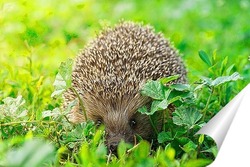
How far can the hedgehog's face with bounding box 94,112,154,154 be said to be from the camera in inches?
121

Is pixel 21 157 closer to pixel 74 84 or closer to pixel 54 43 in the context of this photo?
pixel 74 84

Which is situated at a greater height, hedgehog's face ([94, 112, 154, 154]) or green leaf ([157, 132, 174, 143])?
hedgehog's face ([94, 112, 154, 154])

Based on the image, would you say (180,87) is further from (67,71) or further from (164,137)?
(67,71)

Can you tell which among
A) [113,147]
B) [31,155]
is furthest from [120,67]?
[31,155]

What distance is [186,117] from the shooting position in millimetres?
2674

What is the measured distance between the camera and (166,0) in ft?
22.4

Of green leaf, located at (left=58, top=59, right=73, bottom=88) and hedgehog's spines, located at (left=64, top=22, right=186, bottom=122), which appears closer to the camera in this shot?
green leaf, located at (left=58, top=59, right=73, bottom=88)

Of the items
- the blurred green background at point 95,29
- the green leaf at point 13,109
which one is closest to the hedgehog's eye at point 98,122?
the blurred green background at point 95,29

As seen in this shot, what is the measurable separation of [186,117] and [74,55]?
1633 mm

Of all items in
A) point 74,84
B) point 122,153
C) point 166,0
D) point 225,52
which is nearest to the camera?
point 122,153

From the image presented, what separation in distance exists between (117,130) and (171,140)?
1.55ft

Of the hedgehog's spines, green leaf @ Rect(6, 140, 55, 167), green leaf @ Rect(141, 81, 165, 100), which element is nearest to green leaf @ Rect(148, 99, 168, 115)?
green leaf @ Rect(141, 81, 165, 100)

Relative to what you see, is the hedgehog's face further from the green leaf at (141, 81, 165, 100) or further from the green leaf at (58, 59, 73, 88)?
the green leaf at (58, 59, 73, 88)

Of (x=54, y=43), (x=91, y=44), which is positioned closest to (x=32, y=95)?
(x=91, y=44)
